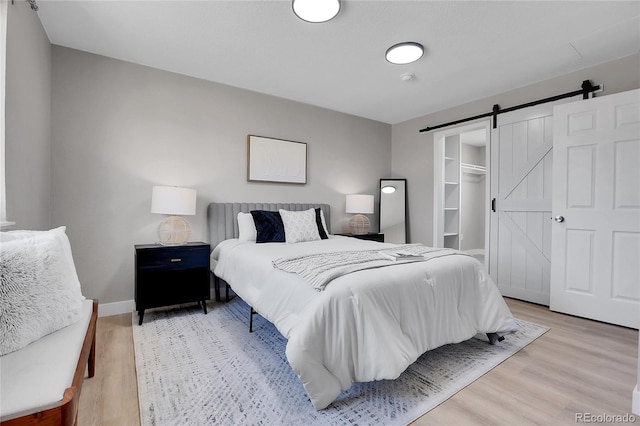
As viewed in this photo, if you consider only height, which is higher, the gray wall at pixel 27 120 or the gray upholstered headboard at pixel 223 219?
the gray wall at pixel 27 120

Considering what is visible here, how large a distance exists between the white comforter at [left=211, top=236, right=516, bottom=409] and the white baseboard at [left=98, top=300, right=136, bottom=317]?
1.53m

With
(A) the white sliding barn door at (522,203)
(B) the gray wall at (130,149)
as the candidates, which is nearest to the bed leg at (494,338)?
(A) the white sliding barn door at (522,203)

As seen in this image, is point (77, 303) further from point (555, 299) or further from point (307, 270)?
point (555, 299)

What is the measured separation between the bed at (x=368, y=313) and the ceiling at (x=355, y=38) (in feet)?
6.03

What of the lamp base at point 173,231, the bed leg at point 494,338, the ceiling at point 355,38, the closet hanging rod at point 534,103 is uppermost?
the ceiling at point 355,38

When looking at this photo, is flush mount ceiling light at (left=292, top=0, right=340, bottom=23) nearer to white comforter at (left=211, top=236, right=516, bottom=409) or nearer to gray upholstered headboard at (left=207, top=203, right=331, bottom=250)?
white comforter at (left=211, top=236, right=516, bottom=409)

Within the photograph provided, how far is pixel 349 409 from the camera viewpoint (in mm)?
1551

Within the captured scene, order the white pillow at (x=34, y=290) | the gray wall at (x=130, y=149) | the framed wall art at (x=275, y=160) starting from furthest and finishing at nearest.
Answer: the framed wall art at (x=275, y=160) → the gray wall at (x=130, y=149) → the white pillow at (x=34, y=290)

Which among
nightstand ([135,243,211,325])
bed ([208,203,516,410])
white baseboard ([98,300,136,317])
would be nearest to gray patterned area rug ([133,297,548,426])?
bed ([208,203,516,410])

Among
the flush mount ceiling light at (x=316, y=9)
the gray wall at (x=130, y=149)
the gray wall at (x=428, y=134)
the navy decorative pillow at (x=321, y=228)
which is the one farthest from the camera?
the navy decorative pillow at (x=321, y=228)

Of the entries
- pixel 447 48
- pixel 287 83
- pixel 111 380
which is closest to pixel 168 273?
pixel 111 380

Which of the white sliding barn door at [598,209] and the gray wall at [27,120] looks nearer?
the gray wall at [27,120]

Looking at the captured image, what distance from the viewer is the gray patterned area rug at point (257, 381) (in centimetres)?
151

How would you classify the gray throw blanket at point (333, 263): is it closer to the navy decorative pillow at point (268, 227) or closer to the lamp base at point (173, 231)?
the navy decorative pillow at point (268, 227)
